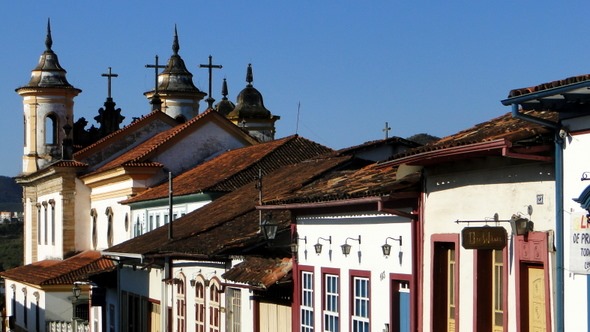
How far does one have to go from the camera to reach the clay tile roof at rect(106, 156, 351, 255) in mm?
28906

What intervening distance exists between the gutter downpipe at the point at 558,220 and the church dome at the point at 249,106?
54.0 m

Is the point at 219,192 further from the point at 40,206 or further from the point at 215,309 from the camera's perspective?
the point at 40,206

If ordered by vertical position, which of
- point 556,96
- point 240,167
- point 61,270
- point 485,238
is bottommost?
point 61,270

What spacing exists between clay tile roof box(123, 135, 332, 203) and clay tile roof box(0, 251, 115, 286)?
4.74 metres

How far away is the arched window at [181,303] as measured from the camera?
32.3m

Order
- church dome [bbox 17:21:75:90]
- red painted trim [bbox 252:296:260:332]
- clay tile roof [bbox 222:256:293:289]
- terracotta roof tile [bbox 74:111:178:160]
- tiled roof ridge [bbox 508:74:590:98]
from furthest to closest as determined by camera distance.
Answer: church dome [bbox 17:21:75:90], terracotta roof tile [bbox 74:111:178:160], red painted trim [bbox 252:296:260:332], clay tile roof [bbox 222:256:293:289], tiled roof ridge [bbox 508:74:590:98]

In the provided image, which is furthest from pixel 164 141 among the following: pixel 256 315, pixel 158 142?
pixel 256 315

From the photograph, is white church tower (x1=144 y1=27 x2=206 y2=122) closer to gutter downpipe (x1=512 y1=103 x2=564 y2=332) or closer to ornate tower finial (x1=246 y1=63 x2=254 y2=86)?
ornate tower finial (x1=246 y1=63 x2=254 y2=86)

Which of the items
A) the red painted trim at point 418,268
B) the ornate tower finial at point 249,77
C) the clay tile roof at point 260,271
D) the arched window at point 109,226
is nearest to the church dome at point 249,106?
the ornate tower finial at point 249,77

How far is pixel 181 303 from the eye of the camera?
1286 inches

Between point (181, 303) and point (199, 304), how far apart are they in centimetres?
189

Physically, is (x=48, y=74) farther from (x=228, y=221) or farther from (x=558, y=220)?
(x=558, y=220)

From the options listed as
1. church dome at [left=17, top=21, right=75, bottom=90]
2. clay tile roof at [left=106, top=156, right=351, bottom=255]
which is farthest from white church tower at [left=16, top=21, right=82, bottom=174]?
clay tile roof at [left=106, top=156, right=351, bottom=255]

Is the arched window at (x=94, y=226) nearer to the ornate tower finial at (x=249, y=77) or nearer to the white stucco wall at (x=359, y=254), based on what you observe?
the ornate tower finial at (x=249, y=77)
